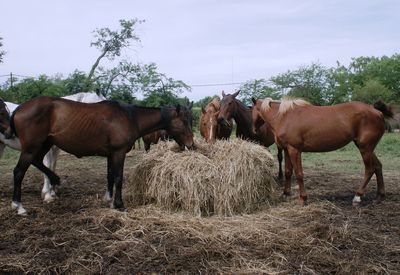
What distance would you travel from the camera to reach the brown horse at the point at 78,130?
581cm

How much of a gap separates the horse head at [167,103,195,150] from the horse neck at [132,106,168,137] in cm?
11

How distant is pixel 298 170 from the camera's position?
21.3ft

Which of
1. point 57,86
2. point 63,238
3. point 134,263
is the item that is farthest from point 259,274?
point 57,86

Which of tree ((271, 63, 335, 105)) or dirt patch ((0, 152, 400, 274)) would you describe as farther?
tree ((271, 63, 335, 105))

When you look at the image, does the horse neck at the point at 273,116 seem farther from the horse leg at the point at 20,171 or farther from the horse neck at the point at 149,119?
the horse leg at the point at 20,171

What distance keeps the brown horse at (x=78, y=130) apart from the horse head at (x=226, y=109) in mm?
1745

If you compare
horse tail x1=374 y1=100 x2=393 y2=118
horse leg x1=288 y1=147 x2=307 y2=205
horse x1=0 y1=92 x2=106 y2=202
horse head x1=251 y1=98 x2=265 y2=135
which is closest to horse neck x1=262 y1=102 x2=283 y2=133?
horse head x1=251 y1=98 x2=265 y2=135

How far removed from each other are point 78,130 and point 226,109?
309cm

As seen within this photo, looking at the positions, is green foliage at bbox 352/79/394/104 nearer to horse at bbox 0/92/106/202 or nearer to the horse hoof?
horse at bbox 0/92/106/202

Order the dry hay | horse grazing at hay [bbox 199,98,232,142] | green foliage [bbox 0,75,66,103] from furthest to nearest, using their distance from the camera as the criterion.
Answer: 1. green foliage [bbox 0,75,66,103]
2. horse grazing at hay [bbox 199,98,232,142]
3. the dry hay

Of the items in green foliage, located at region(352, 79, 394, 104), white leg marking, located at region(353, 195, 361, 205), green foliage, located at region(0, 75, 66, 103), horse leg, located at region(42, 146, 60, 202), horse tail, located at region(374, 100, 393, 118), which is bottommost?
green foliage, located at region(352, 79, 394, 104)

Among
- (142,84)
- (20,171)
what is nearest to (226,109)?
(20,171)

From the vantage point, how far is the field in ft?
12.6

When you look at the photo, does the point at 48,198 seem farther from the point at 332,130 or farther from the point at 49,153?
the point at 332,130
